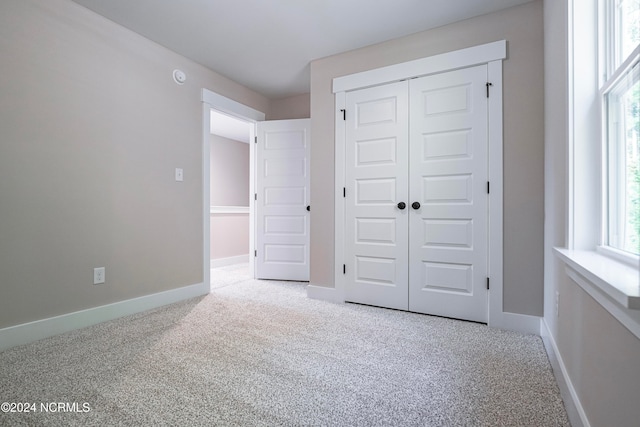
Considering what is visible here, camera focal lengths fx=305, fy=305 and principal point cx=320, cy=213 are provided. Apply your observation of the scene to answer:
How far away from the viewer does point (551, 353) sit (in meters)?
1.70

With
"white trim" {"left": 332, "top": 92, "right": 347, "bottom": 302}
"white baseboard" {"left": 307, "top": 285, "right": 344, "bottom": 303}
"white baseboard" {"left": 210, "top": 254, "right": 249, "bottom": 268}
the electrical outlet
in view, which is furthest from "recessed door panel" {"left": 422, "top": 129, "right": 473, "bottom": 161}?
"white baseboard" {"left": 210, "top": 254, "right": 249, "bottom": 268}

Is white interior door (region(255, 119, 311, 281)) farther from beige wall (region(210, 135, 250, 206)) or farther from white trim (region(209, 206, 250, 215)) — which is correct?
beige wall (region(210, 135, 250, 206))

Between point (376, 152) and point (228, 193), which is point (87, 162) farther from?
point (228, 193)

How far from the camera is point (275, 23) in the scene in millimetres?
2490

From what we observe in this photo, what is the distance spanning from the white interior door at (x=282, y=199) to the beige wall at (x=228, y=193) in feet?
4.58

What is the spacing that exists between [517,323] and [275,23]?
117 inches

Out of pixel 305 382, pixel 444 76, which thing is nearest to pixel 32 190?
pixel 305 382

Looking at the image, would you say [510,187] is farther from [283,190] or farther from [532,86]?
[283,190]

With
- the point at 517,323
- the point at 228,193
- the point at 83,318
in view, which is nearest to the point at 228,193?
the point at 228,193

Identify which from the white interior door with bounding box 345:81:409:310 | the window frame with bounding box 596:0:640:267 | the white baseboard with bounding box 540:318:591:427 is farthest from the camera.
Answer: the white interior door with bounding box 345:81:409:310

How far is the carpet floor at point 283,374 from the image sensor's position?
1248 millimetres

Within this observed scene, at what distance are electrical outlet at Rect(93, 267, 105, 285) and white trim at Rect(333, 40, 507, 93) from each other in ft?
8.40

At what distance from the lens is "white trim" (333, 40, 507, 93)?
2.30 meters

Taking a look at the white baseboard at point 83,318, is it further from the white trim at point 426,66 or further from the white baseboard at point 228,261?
the white trim at point 426,66
